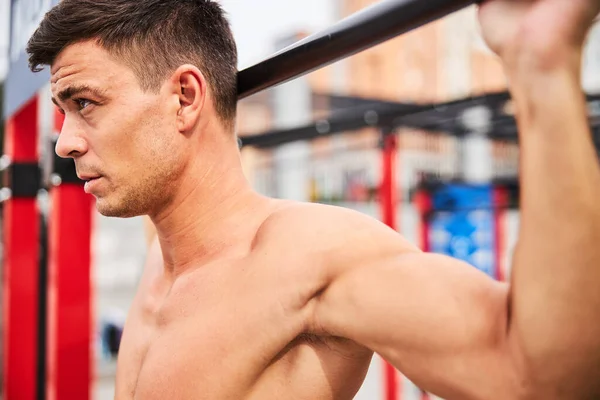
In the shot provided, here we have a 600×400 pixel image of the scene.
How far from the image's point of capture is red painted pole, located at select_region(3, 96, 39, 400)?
1.87m

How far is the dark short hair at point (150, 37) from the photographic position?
2.83ft

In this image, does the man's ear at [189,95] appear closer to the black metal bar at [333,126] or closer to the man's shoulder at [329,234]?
the man's shoulder at [329,234]

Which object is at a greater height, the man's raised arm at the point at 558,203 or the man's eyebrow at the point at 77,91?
the man's eyebrow at the point at 77,91

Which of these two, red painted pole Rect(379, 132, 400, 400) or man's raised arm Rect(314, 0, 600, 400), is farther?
Result: red painted pole Rect(379, 132, 400, 400)

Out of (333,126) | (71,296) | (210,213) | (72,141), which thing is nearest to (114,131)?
(72,141)

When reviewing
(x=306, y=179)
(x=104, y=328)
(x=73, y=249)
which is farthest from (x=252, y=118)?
(x=73, y=249)

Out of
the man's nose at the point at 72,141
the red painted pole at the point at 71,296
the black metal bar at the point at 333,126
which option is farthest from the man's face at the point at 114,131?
the black metal bar at the point at 333,126

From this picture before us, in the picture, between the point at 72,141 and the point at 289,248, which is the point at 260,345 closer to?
the point at 289,248

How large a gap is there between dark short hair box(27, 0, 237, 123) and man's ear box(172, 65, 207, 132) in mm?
21

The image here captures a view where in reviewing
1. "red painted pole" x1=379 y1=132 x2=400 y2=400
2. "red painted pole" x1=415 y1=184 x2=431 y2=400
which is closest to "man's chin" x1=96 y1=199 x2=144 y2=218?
"red painted pole" x1=379 y1=132 x2=400 y2=400

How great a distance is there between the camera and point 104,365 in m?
4.23

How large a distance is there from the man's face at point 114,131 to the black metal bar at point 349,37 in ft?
0.50

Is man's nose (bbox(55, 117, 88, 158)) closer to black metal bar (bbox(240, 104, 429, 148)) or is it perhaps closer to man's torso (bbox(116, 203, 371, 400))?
man's torso (bbox(116, 203, 371, 400))

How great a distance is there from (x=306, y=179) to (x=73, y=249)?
5.47 m
